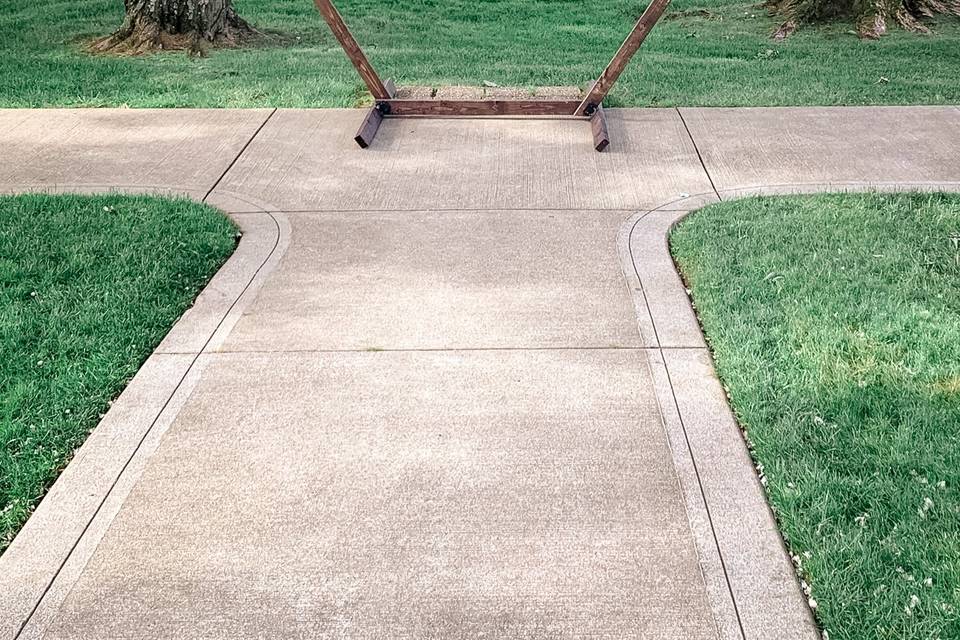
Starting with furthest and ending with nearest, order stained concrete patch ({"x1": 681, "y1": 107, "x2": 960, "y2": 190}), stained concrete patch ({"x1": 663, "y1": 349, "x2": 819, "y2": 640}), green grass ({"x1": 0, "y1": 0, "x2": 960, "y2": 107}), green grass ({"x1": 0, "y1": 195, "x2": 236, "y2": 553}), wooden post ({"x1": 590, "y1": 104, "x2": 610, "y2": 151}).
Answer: green grass ({"x1": 0, "y1": 0, "x2": 960, "y2": 107}), wooden post ({"x1": 590, "y1": 104, "x2": 610, "y2": 151}), stained concrete patch ({"x1": 681, "y1": 107, "x2": 960, "y2": 190}), green grass ({"x1": 0, "y1": 195, "x2": 236, "y2": 553}), stained concrete patch ({"x1": 663, "y1": 349, "x2": 819, "y2": 640})

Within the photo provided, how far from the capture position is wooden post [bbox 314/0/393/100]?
745cm

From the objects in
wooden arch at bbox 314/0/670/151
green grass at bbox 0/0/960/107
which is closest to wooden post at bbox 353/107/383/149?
wooden arch at bbox 314/0/670/151

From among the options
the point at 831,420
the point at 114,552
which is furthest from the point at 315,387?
the point at 831,420

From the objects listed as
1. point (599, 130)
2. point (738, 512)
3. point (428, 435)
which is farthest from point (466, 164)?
Result: point (738, 512)

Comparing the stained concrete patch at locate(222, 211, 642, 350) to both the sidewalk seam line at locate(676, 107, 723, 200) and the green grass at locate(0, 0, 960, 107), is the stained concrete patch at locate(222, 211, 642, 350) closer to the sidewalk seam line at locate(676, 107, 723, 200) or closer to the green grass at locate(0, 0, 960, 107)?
the sidewalk seam line at locate(676, 107, 723, 200)

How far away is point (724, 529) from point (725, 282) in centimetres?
198

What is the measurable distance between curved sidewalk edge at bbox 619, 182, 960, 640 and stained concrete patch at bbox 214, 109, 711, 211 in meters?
1.05

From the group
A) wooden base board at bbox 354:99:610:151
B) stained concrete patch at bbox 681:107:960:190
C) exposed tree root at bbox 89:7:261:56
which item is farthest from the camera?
exposed tree root at bbox 89:7:261:56

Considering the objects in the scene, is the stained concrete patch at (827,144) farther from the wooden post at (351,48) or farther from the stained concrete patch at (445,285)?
the wooden post at (351,48)

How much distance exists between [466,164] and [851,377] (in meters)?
3.64

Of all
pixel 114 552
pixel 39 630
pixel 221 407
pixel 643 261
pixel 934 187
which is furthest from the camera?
pixel 934 187

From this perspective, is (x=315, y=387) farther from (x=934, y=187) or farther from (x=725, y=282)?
(x=934, y=187)

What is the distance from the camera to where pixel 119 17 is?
13070 millimetres

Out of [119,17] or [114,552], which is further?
[119,17]
